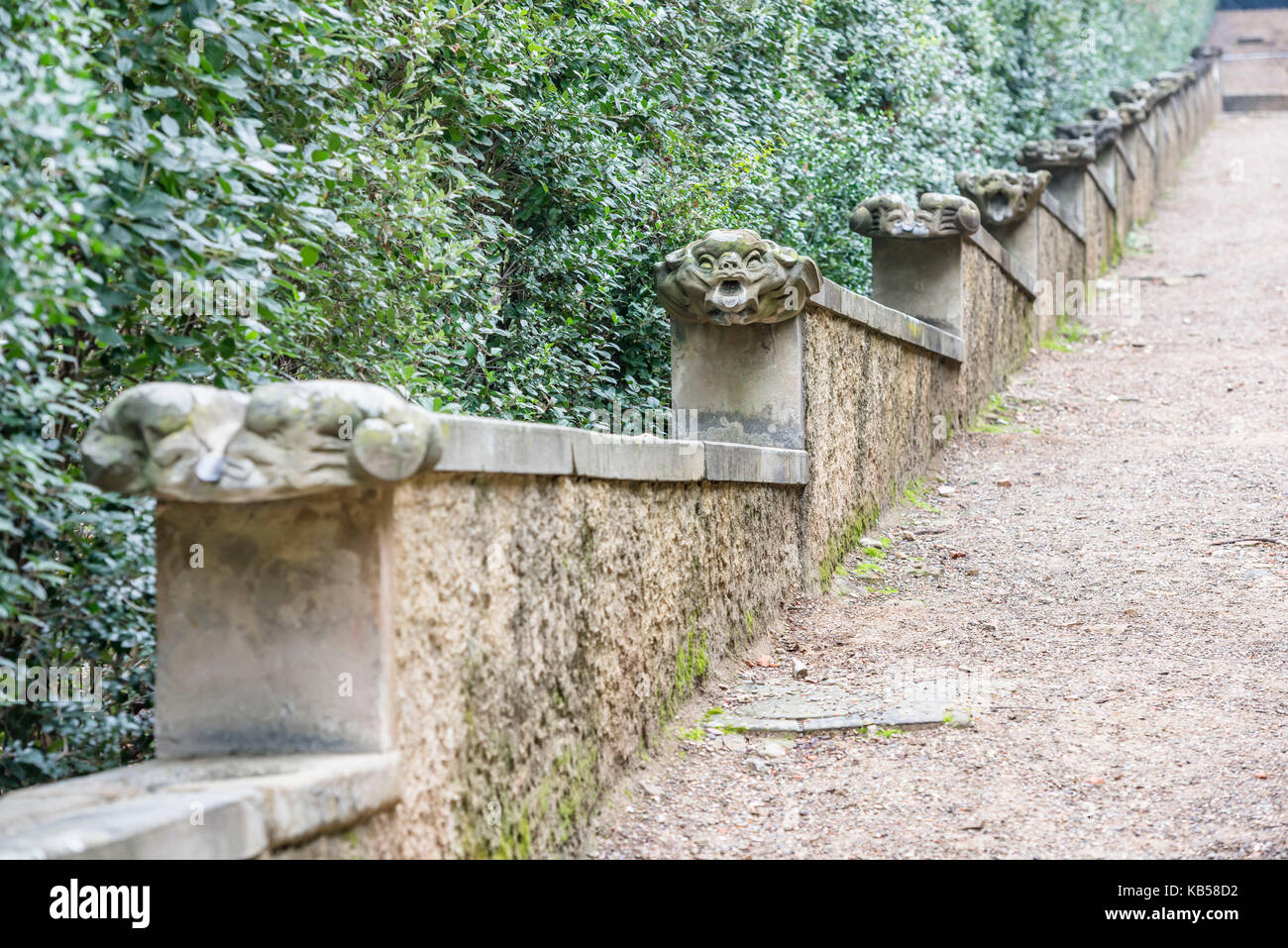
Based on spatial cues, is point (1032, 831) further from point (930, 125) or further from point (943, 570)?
point (930, 125)

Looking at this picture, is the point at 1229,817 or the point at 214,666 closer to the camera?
the point at 214,666

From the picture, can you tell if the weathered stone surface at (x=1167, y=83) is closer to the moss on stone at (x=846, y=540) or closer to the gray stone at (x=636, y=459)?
the moss on stone at (x=846, y=540)

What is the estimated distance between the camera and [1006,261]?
31.9 feet

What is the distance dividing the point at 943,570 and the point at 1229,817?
2.79 meters

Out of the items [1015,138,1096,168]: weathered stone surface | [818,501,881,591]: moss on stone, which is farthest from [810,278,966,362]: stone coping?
[1015,138,1096,168]: weathered stone surface

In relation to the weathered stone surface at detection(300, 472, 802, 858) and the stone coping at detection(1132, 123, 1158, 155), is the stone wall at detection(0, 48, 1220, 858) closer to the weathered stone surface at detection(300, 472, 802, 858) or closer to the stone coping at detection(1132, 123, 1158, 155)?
the weathered stone surface at detection(300, 472, 802, 858)

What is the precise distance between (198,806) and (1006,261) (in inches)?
338

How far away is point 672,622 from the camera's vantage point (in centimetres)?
441

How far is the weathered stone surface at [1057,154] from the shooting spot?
12.4 metres

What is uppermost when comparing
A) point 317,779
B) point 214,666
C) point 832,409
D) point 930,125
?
point 930,125

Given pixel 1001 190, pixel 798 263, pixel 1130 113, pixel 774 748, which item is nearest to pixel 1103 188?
pixel 1130 113

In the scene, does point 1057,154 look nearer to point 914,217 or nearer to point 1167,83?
point 914,217

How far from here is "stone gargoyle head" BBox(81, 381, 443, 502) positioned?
91.4 inches
